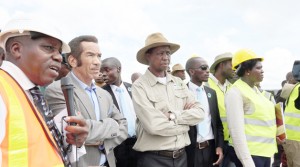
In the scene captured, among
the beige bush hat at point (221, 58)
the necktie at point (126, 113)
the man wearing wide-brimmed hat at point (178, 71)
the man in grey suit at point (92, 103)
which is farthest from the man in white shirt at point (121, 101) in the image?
the man wearing wide-brimmed hat at point (178, 71)

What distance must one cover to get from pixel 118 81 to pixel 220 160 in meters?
1.86

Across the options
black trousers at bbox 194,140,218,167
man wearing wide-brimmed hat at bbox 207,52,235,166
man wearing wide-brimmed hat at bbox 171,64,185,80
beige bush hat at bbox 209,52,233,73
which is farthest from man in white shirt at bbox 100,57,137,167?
man wearing wide-brimmed hat at bbox 171,64,185,80

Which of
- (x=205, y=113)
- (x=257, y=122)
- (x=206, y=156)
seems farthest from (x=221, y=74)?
(x=257, y=122)

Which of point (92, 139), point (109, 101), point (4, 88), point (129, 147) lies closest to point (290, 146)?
point (129, 147)

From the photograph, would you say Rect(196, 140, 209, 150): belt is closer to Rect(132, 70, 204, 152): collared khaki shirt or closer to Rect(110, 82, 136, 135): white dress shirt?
Rect(132, 70, 204, 152): collared khaki shirt

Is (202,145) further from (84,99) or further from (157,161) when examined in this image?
(84,99)

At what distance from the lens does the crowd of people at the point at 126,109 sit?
180 cm

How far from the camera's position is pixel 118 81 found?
527 centimetres

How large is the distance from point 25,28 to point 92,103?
1.42m

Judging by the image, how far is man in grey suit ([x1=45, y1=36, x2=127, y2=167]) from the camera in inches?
122

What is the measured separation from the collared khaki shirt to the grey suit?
0.40 meters

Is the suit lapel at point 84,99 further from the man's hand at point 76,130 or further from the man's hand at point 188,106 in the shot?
the man's hand at point 188,106

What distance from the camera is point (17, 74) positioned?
1.92 metres

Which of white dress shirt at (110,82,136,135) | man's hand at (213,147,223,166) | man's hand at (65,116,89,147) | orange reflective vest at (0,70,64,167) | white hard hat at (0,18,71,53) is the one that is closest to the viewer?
orange reflective vest at (0,70,64,167)
